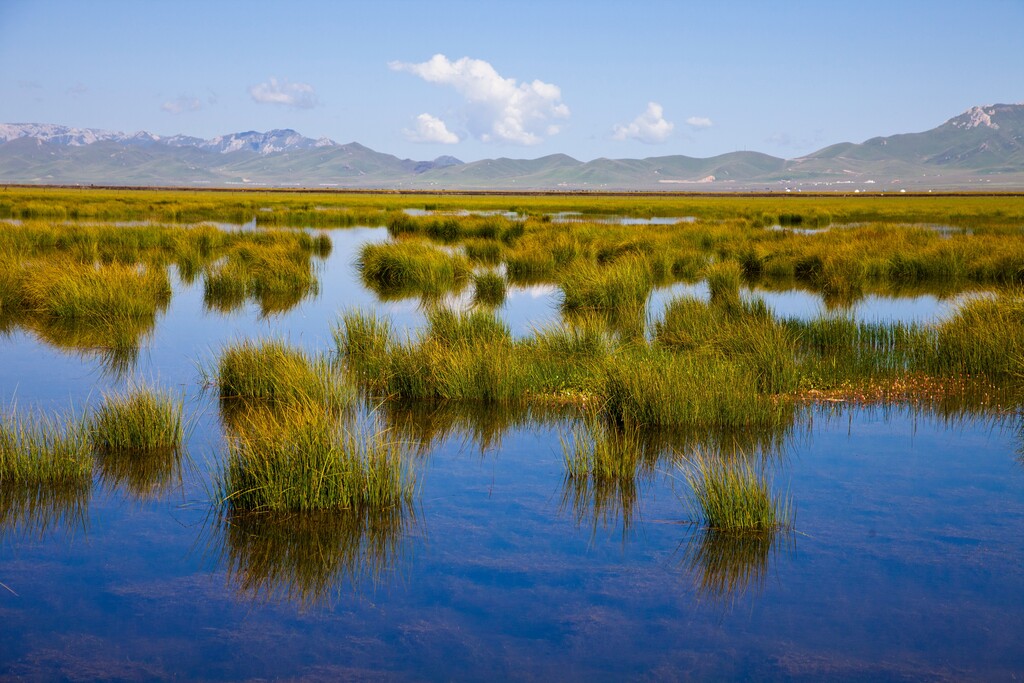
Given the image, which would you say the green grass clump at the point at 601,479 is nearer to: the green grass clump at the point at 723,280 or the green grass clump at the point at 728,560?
the green grass clump at the point at 728,560

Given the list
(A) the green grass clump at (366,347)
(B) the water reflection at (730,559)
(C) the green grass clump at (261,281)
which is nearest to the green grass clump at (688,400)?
(B) the water reflection at (730,559)

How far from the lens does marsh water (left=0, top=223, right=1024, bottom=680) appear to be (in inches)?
225

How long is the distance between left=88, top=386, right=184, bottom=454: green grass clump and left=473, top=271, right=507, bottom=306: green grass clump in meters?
12.5

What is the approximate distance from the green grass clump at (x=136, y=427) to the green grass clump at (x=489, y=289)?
41.1 ft

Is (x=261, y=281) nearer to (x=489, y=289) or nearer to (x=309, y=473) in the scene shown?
(x=489, y=289)

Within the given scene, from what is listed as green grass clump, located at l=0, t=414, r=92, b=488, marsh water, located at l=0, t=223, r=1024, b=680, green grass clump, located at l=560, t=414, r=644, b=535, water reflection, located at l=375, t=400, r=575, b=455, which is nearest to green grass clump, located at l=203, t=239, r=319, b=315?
water reflection, located at l=375, t=400, r=575, b=455

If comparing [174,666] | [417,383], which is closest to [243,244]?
[417,383]

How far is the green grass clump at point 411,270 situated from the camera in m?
24.0

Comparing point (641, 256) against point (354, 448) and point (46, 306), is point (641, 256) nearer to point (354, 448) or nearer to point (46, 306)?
point (46, 306)

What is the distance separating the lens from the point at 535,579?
677cm

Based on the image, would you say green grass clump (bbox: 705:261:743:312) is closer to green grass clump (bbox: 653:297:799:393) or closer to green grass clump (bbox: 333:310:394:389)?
green grass clump (bbox: 653:297:799:393)

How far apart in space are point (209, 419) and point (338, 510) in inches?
144

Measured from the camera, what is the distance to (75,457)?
8500mm

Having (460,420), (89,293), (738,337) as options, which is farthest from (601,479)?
(89,293)
